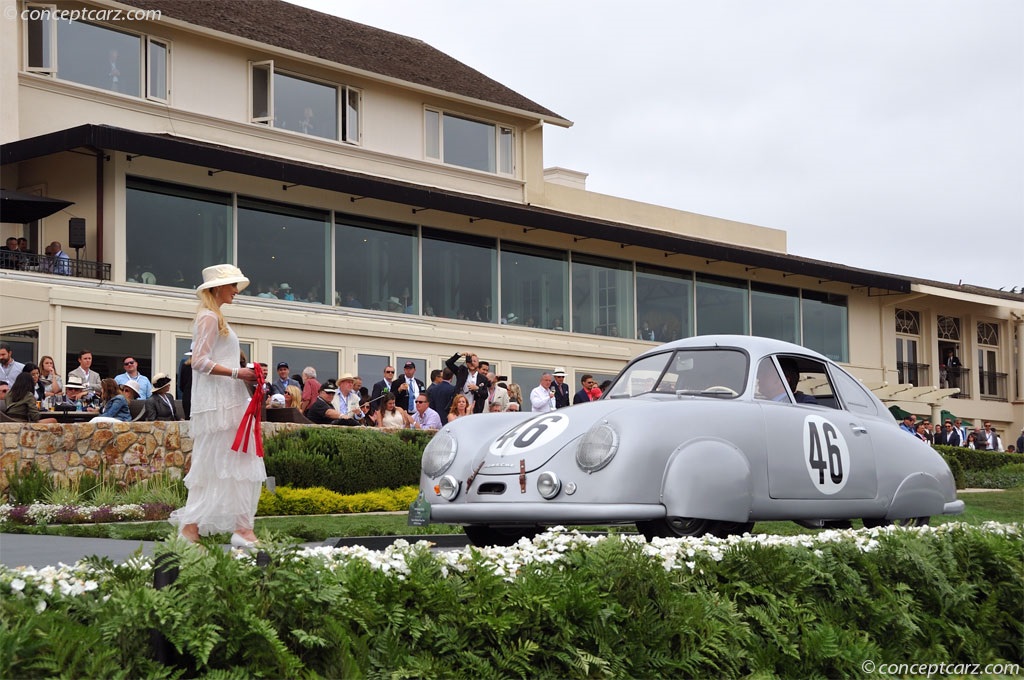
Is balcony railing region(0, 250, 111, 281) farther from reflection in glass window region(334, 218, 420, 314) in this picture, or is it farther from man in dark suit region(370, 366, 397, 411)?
man in dark suit region(370, 366, 397, 411)

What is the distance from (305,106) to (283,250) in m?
4.65

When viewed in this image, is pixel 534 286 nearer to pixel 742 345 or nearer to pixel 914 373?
pixel 914 373

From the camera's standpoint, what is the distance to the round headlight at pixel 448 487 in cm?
927

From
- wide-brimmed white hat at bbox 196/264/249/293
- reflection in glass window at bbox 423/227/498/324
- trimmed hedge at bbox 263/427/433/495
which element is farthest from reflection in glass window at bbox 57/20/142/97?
wide-brimmed white hat at bbox 196/264/249/293

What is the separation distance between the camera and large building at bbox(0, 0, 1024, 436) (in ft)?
79.2

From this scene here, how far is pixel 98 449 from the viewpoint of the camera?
55.8ft

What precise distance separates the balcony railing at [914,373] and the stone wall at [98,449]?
3241 cm

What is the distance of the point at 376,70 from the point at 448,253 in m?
5.16

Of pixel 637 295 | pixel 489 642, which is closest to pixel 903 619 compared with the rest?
pixel 489 642

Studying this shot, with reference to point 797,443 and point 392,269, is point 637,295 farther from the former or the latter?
point 797,443

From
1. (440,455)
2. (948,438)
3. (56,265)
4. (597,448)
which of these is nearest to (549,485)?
(597,448)

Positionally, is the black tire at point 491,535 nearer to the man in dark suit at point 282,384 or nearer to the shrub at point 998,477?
the man in dark suit at point 282,384

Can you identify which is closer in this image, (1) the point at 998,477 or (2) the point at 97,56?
(2) the point at 97,56

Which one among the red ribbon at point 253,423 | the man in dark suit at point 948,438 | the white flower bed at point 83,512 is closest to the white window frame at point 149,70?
the white flower bed at point 83,512
